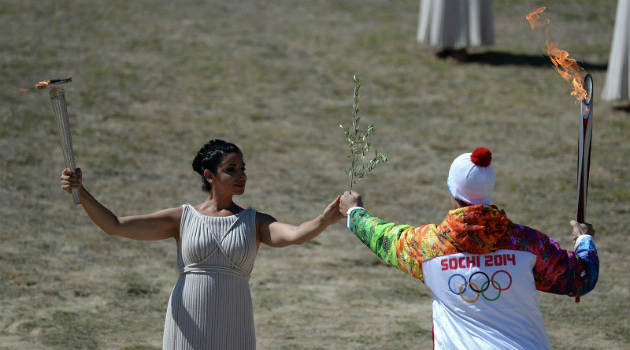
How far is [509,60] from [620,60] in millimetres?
3170

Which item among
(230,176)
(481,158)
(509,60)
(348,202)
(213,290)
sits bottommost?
(213,290)

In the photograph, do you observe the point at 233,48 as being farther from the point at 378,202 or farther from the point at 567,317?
the point at 567,317

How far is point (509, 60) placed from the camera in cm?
1575

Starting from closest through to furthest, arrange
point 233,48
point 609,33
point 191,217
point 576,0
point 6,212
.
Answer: point 191,217
point 6,212
point 233,48
point 609,33
point 576,0

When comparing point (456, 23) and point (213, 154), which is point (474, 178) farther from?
point (456, 23)

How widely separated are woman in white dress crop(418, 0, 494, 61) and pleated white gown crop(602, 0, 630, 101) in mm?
2707

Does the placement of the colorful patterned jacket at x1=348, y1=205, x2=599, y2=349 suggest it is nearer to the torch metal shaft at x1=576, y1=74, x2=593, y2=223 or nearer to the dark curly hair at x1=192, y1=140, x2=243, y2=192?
the torch metal shaft at x1=576, y1=74, x2=593, y2=223

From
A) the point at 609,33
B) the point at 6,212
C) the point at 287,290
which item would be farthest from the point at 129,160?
the point at 609,33

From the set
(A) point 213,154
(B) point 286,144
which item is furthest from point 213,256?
(B) point 286,144

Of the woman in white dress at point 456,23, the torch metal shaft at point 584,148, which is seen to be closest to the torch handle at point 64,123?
the torch metal shaft at point 584,148

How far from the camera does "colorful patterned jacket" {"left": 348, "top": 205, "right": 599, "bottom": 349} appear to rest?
11.8 ft

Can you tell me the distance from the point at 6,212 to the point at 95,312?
310 centimetres

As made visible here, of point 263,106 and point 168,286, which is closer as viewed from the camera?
point 168,286

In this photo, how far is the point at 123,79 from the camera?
1443 cm
